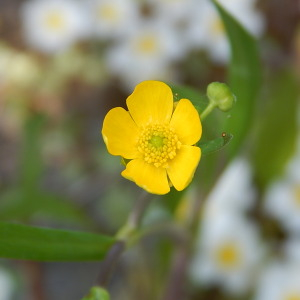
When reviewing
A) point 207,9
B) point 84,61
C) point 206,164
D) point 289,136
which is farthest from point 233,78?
point 84,61

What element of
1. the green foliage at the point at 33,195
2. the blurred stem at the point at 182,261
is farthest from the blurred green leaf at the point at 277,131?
the green foliage at the point at 33,195

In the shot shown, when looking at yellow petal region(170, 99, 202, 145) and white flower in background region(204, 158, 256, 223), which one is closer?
yellow petal region(170, 99, 202, 145)

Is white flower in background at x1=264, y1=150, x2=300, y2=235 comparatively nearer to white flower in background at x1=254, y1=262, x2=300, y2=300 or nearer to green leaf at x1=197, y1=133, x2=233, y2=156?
white flower in background at x1=254, y1=262, x2=300, y2=300

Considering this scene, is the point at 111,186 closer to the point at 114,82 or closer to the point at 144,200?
the point at 114,82

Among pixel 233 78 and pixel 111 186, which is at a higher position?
pixel 111 186

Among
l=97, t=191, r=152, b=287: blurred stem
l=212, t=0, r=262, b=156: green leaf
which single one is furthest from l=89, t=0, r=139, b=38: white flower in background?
l=97, t=191, r=152, b=287: blurred stem

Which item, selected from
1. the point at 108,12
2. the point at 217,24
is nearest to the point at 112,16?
the point at 108,12
